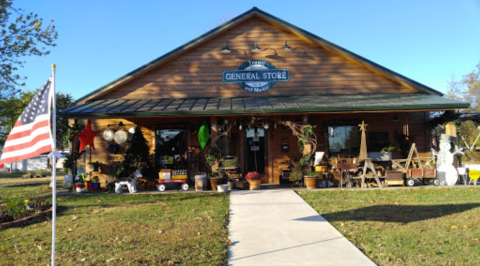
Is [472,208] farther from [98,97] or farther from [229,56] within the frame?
[98,97]

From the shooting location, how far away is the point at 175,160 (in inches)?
533

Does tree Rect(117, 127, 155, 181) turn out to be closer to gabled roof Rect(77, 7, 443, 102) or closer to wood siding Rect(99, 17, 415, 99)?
wood siding Rect(99, 17, 415, 99)

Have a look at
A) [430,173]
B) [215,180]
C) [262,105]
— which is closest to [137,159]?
[215,180]

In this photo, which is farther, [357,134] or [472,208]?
[357,134]

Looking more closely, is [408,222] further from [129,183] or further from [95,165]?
[95,165]

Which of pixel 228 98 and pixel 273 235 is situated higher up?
pixel 228 98

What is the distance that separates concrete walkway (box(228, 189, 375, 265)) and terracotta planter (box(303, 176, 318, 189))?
8.21 feet

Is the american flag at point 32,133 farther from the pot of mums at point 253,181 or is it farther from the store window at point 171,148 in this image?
the store window at point 171,148

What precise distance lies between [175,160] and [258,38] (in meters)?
5.90

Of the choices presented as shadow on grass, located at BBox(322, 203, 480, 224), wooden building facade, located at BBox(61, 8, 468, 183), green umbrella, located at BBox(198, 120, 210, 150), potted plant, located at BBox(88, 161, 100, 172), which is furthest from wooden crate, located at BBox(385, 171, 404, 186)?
potted plant, located at BBox(88, 161, 100, 172)

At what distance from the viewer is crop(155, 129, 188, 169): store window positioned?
44.3 feet

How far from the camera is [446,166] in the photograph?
38.5ft

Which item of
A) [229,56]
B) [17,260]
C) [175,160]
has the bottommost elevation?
[17,260]

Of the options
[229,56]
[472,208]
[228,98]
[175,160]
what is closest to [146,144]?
[175,160]
